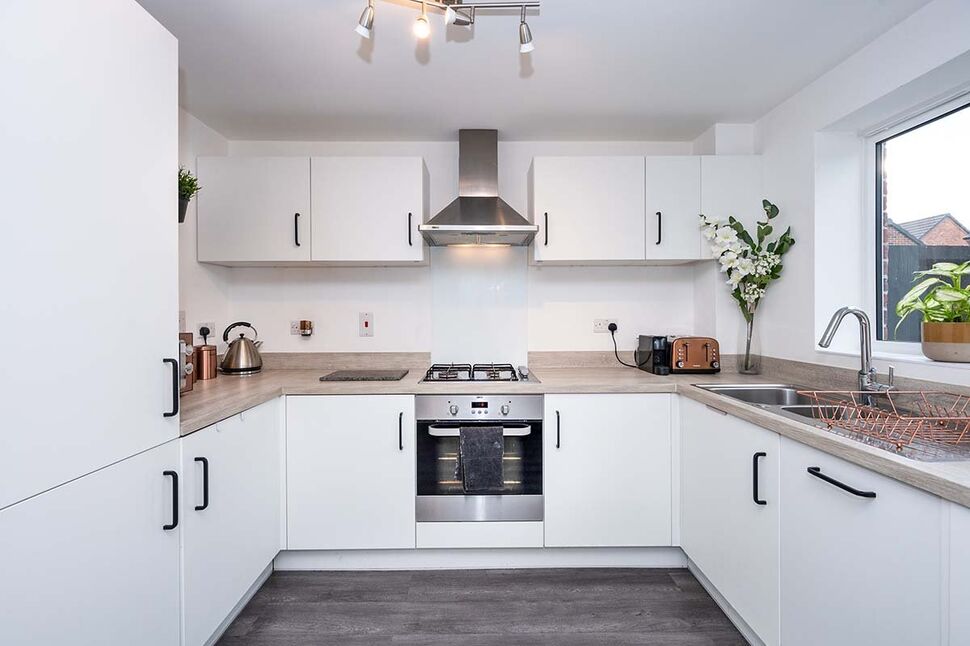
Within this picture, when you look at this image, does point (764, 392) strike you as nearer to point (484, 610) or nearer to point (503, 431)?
point (503, 431)

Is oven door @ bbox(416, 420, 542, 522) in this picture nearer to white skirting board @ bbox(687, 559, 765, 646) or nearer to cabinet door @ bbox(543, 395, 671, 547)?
cabinet door @ bbox(543, 395, 671, 547)

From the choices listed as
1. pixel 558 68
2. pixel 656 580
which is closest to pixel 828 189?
pixel 558 68

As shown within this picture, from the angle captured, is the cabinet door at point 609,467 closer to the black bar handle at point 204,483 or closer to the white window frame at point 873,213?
the white window frame at point 873,213

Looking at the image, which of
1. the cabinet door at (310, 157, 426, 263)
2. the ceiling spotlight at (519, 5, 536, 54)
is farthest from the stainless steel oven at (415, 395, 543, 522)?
the ceiling spotlight at (519, 5, 536, 54)

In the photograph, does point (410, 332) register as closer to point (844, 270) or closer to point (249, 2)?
point (249, 2)

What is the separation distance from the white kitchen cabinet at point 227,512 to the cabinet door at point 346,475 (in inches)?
3.5

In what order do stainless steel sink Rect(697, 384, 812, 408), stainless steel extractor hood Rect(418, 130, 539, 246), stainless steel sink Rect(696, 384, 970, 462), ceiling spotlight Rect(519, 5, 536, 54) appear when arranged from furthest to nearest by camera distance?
stainless steel extractor hood Rect(418, 130, 539, 246) → stainless steel sink Rect(697, 384, 812, 408) → ceiling spotlight Rect(519, 5, 536, 54) → stainless steel sink Rect(696, 384, 970, 462)

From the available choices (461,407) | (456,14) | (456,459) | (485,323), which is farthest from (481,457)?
(456,14)

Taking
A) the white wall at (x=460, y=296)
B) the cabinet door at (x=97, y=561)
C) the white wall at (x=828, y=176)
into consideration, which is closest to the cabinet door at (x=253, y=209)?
the white wall at (x=460, y=296)

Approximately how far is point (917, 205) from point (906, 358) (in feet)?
2.19

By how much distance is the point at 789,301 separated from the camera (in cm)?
244

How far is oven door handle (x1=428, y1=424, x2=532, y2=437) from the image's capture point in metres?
2.30

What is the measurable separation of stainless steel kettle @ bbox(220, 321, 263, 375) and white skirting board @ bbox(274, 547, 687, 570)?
3.28 ft

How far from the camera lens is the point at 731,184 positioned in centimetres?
265
